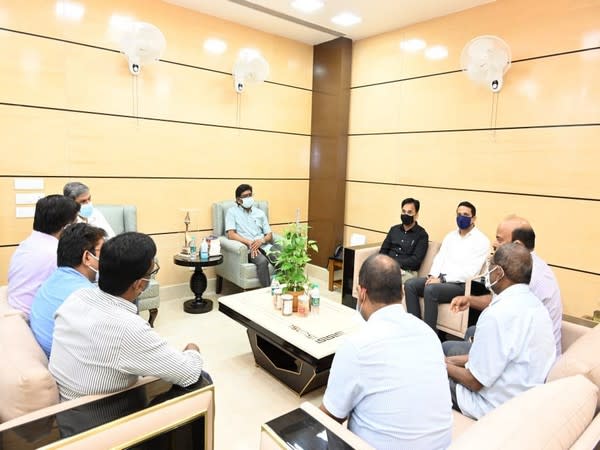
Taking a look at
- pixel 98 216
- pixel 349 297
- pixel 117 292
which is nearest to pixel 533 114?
pixel 349 297

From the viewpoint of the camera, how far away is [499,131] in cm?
379

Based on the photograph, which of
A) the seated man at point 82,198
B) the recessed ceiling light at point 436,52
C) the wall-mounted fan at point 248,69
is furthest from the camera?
the wall-mounted fan at point 248,69

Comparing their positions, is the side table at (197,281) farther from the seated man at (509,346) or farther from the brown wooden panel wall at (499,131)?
the seated man at (509,346)

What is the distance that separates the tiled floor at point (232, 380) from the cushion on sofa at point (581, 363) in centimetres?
150

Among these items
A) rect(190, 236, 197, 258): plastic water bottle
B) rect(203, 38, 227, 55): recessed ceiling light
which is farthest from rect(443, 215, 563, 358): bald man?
rect(203, 38, 227, 55): recessed ceiling light

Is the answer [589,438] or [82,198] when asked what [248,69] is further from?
[589,438]

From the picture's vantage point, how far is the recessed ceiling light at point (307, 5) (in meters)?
4.04

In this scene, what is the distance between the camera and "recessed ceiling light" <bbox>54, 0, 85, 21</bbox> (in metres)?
3.57

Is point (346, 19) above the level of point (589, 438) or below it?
above

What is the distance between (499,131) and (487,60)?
0.67 meters

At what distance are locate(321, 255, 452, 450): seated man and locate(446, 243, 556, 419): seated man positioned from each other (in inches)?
18.5

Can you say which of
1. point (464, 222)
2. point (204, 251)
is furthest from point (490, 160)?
point (204, 251)

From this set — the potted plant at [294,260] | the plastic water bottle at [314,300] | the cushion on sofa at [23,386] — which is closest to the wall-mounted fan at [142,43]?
the potted plant at [294,260]

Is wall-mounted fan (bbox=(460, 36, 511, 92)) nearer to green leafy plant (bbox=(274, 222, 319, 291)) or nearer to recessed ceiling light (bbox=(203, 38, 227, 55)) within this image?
green leafy plant (bbox=(274, 222, 319, 291))
